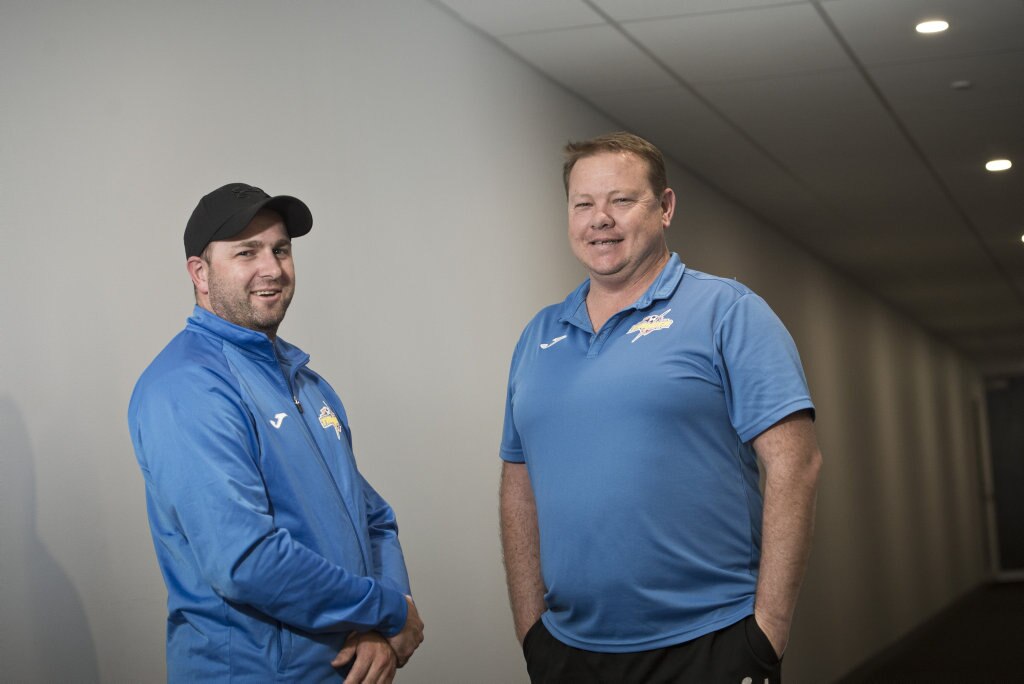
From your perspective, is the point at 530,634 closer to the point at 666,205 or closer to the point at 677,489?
the point at 677,489

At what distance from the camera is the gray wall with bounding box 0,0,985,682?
218 cm

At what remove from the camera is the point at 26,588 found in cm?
210

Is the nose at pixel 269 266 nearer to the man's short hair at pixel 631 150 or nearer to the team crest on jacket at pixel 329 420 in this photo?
the team crest on jacket at pixel 329 420

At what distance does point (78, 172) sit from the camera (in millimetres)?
2309

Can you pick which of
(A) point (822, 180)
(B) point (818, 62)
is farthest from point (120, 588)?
(A) point (822, 180)

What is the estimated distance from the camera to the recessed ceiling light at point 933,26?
3947 mm

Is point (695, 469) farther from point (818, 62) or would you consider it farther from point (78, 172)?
point (818, 62)

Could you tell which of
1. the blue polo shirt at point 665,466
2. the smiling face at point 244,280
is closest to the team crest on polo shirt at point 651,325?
the blue polo shirt at point 665,466

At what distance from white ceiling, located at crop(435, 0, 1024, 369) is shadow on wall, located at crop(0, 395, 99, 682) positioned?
7.02 ft

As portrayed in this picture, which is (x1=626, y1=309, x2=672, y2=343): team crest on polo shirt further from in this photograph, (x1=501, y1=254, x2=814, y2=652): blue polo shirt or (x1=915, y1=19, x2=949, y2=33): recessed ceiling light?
(x1=915, y1=19, x2=949, y2=33): recessed ceiling light

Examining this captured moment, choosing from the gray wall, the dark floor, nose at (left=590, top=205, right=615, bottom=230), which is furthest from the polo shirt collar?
the dark floor

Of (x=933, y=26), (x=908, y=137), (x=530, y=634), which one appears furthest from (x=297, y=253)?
(x=908, y=137)

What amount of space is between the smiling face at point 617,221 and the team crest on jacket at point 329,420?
526 mm

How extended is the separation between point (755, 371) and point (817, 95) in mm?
3166
